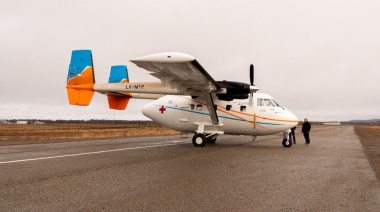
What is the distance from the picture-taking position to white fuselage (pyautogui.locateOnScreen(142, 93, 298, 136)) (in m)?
19.9

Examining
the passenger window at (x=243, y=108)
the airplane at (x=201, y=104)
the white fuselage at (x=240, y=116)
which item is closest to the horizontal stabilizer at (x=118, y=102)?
the airplane at (x=201, y=104)

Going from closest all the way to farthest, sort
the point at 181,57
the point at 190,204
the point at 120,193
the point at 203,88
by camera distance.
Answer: the point at 190,204 → the point at 120,193 → the point at 181,57 → the point at 203,88

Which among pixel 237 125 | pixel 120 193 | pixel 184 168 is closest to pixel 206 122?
pixel 237 125

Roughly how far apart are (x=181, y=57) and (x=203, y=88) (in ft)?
17.2

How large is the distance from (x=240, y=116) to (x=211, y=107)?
202 cm

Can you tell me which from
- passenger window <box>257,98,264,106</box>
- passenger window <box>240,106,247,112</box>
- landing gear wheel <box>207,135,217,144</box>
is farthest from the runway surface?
landing gear wheel <box>207,135,217,144</box>

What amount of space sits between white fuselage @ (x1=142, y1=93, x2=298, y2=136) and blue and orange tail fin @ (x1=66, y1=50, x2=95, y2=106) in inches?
216

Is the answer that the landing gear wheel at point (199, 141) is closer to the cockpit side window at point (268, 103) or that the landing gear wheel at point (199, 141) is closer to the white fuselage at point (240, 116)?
the white fuselage at point (240, 116)

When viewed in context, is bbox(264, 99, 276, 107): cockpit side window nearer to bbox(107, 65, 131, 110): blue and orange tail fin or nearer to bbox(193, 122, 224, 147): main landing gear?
bbox(193, 122, 224, 147): main landing gear

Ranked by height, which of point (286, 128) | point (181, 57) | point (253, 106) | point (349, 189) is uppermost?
point (181, 57)

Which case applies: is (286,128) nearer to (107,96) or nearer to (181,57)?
(181,57)

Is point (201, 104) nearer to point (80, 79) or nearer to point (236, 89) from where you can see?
point (236, 89)

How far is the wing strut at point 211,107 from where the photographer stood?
62.0ft

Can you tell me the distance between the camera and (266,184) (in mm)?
8117
